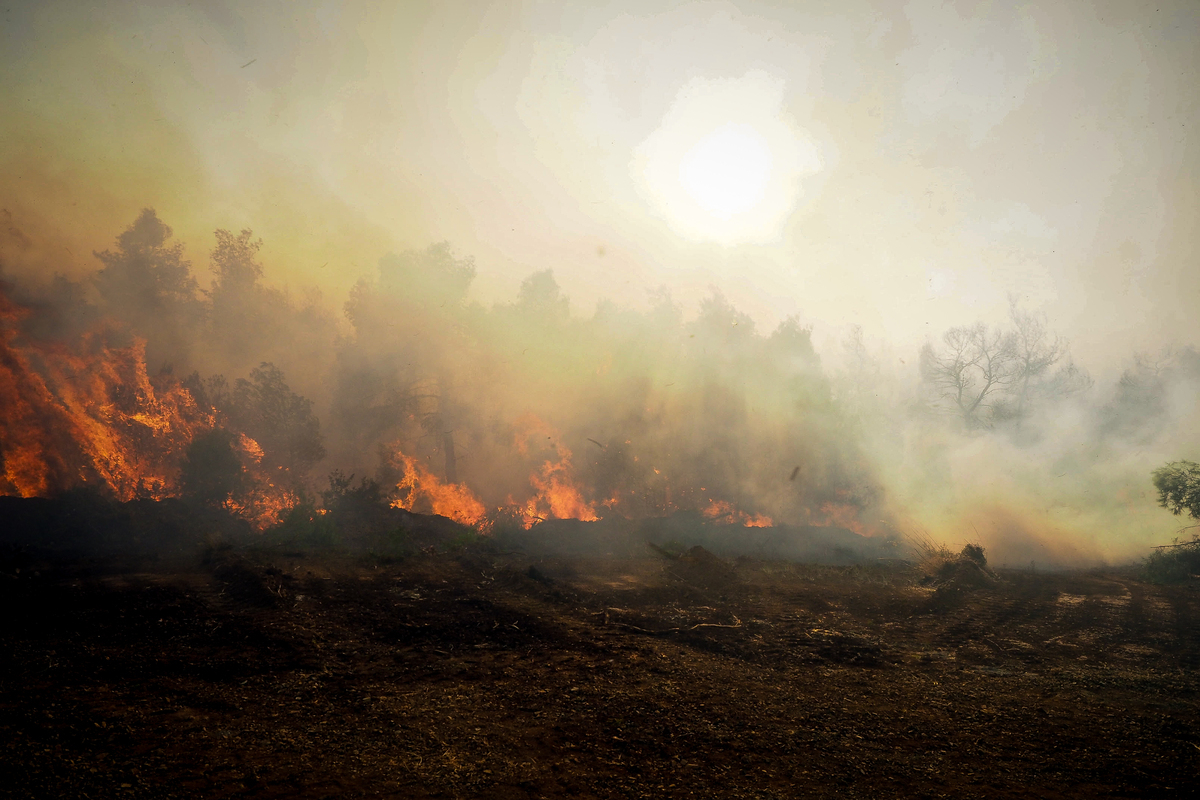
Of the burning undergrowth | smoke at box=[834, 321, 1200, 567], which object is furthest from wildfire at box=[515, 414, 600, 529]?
smoke at box=[834, 321, 1200, 567]

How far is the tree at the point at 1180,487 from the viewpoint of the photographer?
17239 millimetres


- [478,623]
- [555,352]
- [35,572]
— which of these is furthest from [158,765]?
[555,352]

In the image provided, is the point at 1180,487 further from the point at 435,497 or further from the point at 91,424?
the point at 91,424

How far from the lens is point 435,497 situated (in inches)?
974

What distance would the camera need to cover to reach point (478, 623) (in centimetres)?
1027

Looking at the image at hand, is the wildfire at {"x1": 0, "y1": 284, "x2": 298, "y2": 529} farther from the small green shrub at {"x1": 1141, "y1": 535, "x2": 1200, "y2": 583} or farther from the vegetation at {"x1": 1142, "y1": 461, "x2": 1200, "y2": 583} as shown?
the vegetation at {"x1": 1142, "y1": 461, "x2": 1200, "y2": 583}

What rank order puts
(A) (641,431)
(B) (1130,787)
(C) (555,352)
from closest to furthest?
(B) (1130,787), (A) (641,431), (C) (555,352)

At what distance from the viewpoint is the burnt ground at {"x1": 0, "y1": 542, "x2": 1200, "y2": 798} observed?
5008 millimetres

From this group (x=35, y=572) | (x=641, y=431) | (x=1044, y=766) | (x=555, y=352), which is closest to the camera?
(x=1044, y=766)

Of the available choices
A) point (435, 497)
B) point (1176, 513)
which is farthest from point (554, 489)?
point (1176, 513)

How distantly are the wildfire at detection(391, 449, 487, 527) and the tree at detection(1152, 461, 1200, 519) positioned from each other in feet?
88.7

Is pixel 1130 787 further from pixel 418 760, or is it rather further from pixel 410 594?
pixel 410 594

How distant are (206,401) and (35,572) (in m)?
Result: 13.7

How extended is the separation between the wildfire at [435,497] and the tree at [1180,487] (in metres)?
27.0
